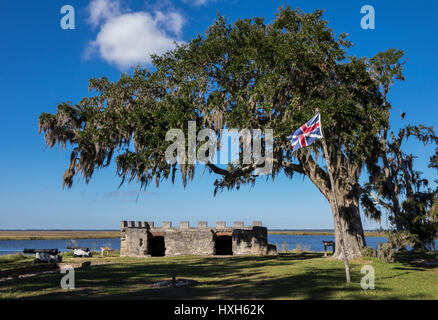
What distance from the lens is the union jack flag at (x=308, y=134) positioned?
12582 mm

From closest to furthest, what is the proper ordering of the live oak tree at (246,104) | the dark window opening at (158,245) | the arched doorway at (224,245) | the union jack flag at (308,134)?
the union jack flag at (308,134) → the live oak tree at (246,104) → the dark window opening at (158,245) → the arched doorway at (224,245)

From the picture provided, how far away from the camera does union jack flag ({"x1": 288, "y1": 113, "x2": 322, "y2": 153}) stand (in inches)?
495

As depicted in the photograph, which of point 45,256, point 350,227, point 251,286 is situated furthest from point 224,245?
point 251,286

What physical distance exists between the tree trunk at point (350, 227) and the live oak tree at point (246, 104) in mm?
60

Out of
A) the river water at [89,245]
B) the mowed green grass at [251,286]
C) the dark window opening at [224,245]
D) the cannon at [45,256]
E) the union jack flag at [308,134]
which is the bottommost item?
the river water at [89,245]

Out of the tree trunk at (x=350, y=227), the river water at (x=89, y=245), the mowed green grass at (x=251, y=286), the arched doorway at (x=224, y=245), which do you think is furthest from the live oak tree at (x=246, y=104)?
the river water at (x=89, y=245)

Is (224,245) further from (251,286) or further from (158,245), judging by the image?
(251,286)

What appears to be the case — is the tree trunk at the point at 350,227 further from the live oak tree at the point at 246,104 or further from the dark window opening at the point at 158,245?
the dark window opening at the point at 158,245

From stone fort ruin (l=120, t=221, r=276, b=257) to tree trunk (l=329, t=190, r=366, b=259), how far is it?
844cm

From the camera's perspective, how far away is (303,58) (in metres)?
18.5

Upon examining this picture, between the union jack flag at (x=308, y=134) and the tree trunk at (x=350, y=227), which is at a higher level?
the union jack flag at (x=308, y=134)

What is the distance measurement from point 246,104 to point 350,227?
982 cm

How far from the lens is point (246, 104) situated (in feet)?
57.7

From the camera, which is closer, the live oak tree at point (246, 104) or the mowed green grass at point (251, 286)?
the mowed green grass at point (251, 286)
